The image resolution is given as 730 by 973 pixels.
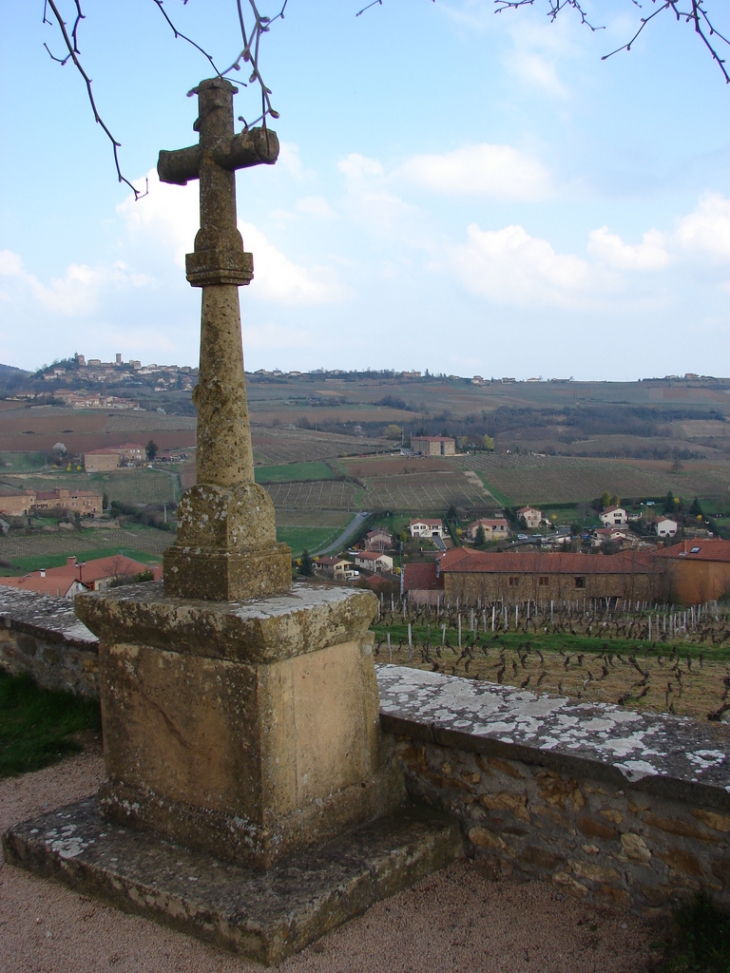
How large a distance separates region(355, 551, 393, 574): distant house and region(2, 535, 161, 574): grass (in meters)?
7.70

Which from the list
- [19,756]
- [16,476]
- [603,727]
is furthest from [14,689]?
[16,476]

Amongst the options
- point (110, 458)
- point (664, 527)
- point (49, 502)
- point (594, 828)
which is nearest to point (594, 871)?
point (594, 828)

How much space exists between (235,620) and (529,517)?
128 feet

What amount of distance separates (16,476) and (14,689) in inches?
1492

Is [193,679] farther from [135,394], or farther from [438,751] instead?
[135,394]

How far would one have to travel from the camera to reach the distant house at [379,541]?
110 ft

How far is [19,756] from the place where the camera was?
4234 millimetres

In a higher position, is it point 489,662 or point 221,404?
point 221,404

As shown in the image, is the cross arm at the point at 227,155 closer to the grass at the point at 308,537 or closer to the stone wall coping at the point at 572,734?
the stone wall coping at the point at 572,734

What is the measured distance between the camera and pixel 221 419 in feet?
10.2

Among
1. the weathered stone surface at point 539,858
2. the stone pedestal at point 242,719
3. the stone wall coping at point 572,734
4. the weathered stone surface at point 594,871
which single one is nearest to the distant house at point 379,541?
the stone wall coping at point 572,734

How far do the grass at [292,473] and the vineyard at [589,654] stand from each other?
22.8 meters

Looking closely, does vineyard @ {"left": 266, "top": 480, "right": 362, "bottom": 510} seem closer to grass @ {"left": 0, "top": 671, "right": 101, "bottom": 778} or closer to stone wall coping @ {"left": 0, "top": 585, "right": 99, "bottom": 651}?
stone wall coping @ {"left": 0, "top": 585, "right": 99, "bottom": 651}

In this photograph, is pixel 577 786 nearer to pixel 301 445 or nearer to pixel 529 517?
pixel 529 517
